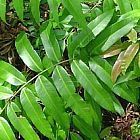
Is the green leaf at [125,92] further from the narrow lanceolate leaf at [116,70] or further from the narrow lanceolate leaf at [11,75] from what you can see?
the narrow lanceolate leaf at [11,75]

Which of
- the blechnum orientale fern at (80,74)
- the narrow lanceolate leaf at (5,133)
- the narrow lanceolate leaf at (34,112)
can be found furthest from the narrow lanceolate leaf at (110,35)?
the narrow lanceolate leaf at (5,133)

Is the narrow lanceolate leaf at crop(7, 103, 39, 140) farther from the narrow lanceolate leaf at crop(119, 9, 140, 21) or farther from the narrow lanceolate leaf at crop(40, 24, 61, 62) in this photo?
the narrow lanceolate leaf at crop(119, 9, 140, 21)

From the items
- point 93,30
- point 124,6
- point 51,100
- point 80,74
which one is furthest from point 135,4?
point 51,100

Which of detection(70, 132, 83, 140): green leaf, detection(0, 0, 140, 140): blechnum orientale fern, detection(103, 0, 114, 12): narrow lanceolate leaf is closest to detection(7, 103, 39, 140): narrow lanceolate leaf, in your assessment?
detection(0, 0, 140, 140): blechnum orientale fern

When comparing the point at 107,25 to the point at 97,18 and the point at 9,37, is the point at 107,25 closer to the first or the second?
the point at 97,18

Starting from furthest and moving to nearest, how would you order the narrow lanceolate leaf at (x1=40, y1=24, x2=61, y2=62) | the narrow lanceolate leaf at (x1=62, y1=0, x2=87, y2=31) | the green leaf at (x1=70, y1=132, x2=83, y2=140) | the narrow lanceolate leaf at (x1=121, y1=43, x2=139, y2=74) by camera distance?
the green leaf at (x1=70, y1=132, x2=83, y2=140) → the narrow lanceolate leaf at (x1=40, y1=24, x2=61, y2=62) → the narrow lanceolate leaf at (x1=121, y1=43, x2=139, y2=74) → the narrow lanceolate leaf at (x1=62, y1=0, x2=87, y2=31)

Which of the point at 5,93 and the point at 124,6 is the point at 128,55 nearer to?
the point at 124,6

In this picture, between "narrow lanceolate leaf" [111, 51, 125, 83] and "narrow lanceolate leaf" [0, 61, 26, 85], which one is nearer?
"narrow lanceolate leaf" [111, 51, 125, 83]
